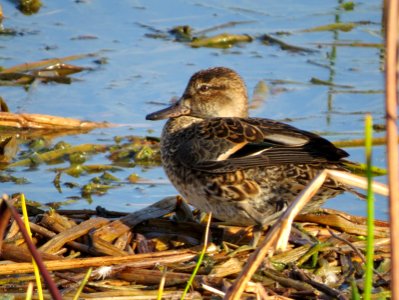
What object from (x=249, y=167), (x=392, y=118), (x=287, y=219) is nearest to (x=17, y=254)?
(x=249, y=167)

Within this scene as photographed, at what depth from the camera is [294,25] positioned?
34.2ft

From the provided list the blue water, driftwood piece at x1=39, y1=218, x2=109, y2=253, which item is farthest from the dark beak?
driftwood piece at x1=39, y1=218, x2=109, y2=253

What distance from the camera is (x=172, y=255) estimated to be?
207 inches

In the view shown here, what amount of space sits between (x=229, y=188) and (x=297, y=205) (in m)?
2.64

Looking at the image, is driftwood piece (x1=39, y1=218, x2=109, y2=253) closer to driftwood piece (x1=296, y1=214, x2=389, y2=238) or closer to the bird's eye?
driftwood piece (x1=296, y1=214, x2=389, y2=238)

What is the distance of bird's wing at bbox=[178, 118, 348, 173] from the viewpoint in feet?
18.2

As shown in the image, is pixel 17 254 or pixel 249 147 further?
pixel 249 147

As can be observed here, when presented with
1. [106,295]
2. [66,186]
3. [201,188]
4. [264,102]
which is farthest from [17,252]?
[264,102]

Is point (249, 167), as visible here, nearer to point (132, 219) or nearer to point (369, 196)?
point (132, 219)

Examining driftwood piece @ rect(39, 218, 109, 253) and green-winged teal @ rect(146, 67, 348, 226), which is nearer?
driftwood piece @ rect(39, 218, 109, 253)

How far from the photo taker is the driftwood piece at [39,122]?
806 cm

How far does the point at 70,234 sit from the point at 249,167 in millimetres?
976

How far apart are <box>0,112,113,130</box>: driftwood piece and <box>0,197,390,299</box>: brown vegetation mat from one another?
217 centimetres

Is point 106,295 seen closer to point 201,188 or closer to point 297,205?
point 201,188
